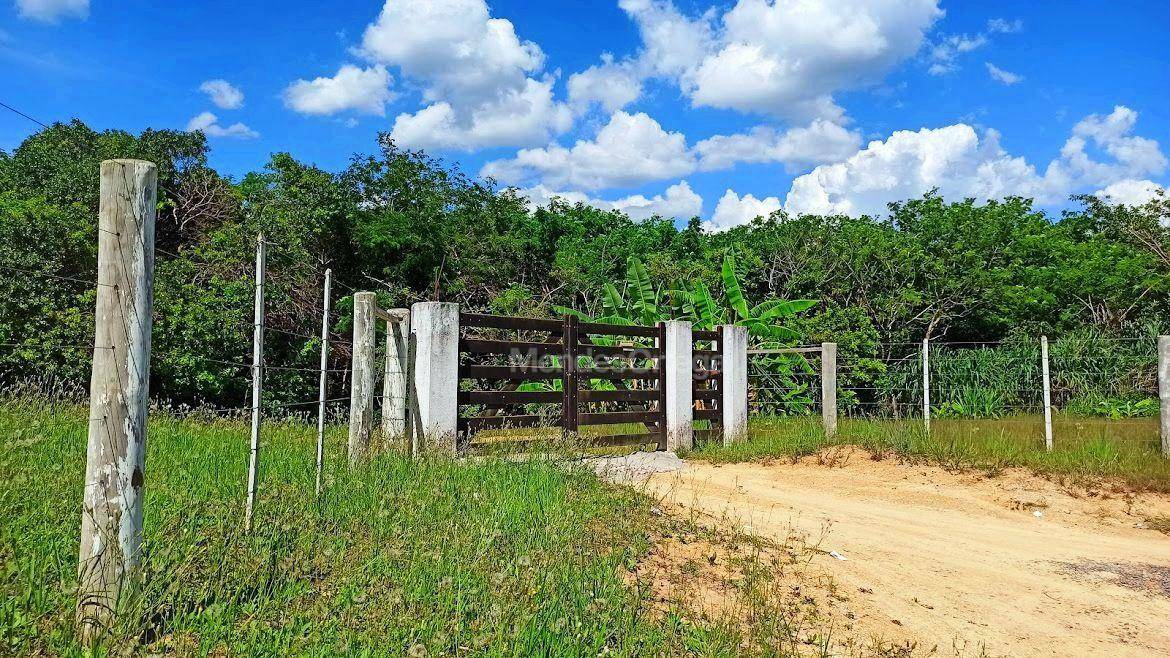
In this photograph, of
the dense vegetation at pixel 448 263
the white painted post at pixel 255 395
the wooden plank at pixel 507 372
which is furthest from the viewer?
the dense vegetation at pixel 448 263

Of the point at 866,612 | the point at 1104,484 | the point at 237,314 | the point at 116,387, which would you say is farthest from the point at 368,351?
the point at 237,314

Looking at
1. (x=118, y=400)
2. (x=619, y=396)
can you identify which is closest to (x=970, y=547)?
(x=619, y=396)

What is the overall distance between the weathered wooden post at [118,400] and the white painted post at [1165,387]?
1080 cm

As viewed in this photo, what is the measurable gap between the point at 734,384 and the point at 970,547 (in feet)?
19.2

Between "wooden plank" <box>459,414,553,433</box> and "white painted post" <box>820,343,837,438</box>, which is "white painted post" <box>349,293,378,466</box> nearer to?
"wooden plank" <box>459,414,553,433</box>

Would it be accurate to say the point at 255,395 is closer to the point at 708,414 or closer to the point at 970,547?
the point at 970,547

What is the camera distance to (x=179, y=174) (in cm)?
1991

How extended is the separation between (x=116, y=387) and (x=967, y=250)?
18079mm

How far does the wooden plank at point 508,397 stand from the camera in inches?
373

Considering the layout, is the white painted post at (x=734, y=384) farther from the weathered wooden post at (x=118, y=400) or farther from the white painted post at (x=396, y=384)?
the weathered wooden post at (x=118, y=400)

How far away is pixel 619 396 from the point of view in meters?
11.3

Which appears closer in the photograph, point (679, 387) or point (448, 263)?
point (679, 387)

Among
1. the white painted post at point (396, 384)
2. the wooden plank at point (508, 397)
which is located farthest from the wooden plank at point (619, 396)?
the white painted post at point (396, 384)

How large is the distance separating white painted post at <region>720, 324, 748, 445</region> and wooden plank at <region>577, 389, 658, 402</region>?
139cm
